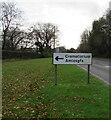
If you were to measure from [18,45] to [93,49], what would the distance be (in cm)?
2461

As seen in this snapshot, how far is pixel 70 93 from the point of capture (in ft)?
21.2

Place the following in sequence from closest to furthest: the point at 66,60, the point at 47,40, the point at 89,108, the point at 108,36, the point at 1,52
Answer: the point at 89,108
the point at 66,60
the point at 1,52
the point at 108,36
the point at 47,40

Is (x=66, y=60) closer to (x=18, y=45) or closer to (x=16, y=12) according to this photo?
(x=16, y=12)

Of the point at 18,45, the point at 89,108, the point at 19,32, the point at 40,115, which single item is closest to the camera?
the point at 40,115

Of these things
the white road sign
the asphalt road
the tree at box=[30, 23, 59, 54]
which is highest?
the tree at box=[30, 23, 59, 54]

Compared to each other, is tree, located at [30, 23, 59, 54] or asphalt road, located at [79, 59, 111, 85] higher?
tree, located at [30, 23, 59, 54]

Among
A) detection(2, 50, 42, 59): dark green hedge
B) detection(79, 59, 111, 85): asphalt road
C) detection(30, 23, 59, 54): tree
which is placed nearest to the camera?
detection(79, 59, 111, 85): asphalt road

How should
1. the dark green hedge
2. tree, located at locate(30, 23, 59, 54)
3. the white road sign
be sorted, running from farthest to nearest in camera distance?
1. tree, located at locate(30, 23, 59, 54)
2. the dark green hedge
3. the white road sign

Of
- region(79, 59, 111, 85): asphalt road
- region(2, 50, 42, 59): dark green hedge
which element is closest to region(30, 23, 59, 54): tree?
region(2, 50, 42, 59): dark green hedge

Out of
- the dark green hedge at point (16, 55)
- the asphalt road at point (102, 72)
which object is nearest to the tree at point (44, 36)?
the dark green hedge at point (16, 55)

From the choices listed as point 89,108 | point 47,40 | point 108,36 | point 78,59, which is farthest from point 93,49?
point 89,108

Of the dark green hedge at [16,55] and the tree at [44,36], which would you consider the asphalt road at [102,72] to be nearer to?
the dark green hedge at [16,55]

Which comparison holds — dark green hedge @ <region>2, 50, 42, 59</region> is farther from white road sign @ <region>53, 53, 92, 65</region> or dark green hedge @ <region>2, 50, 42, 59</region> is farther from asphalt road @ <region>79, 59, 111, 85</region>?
white road sign @ <region>53, 53, 92, 65</region>

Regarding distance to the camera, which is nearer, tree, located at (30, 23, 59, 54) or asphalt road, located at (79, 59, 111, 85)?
asphalt road, located at (79, 59, 111, 85)
